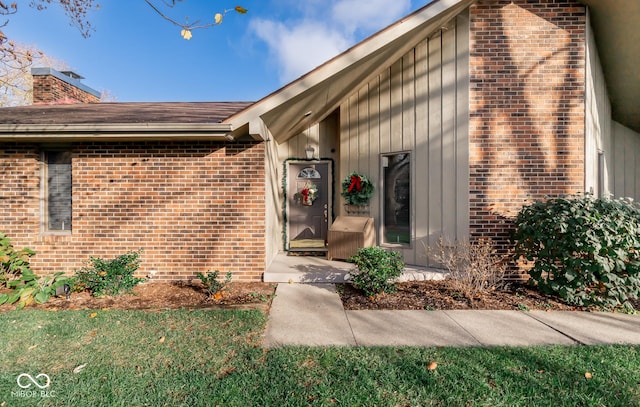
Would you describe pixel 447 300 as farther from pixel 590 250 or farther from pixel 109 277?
pixel 109 277

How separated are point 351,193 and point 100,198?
15.5 ft

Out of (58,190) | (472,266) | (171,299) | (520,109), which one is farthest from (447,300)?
(58,190)

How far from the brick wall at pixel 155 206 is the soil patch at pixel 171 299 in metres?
0.40

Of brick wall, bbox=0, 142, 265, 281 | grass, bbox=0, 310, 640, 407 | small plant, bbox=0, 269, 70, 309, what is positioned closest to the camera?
grass, bbox=0, 310, 640, 407

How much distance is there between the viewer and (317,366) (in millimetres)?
2643

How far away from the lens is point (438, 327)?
353 cm

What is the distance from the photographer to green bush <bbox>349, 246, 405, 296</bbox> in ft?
14.6

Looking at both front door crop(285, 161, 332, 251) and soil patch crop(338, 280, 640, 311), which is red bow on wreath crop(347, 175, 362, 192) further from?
soil patch crop(338, 280, 640, 311)

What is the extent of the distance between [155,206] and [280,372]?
3959 millimetres

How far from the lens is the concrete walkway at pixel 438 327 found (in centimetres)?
318

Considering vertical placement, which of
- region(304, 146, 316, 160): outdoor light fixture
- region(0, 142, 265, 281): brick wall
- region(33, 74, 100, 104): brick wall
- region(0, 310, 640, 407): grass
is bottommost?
region(0, 310, 640, 407): grass

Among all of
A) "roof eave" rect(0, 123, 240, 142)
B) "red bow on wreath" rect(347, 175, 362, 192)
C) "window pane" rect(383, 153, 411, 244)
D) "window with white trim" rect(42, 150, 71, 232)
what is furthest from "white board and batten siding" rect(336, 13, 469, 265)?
"window with white trim" rect(42, 150, 71, 232)

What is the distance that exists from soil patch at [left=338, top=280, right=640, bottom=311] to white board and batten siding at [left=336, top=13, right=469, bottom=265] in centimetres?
108

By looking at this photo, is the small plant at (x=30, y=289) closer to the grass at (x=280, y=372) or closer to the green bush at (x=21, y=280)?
the green bush at (x=21, y=280)
